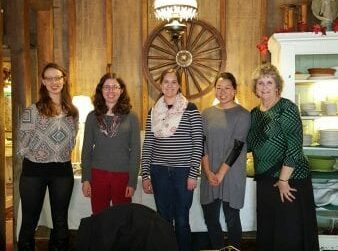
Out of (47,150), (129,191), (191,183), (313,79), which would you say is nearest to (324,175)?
(313,79)

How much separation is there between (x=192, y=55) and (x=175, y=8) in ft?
3.53

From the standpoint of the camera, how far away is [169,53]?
431 centimetres

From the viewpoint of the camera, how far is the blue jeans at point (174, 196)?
103 inches

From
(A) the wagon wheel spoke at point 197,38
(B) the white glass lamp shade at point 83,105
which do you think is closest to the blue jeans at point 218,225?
(B) the white glass lamp shade at point 83,105

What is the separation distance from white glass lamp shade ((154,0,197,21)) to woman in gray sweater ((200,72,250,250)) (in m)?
0.81

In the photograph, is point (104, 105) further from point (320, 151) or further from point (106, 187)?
point (320, 151)

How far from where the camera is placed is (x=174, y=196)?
2668 millimetres

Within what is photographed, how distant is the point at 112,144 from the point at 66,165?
321 mm

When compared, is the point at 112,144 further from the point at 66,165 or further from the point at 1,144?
the point at 1,144

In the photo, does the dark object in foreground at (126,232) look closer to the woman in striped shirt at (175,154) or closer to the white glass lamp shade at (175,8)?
the woman in striped shirt at (175,154)

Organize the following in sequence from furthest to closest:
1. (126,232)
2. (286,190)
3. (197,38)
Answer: (197,38)
(286,190)
(126,232)

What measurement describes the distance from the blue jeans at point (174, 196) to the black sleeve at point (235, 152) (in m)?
0.26

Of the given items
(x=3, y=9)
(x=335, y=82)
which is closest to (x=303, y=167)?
(x=335, y=82)

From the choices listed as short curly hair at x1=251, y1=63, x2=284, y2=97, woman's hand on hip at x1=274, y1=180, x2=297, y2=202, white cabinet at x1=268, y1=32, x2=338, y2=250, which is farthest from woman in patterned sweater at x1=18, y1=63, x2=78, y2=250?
white cabinet at x1=268, y1=32, x2=338, y2=250
